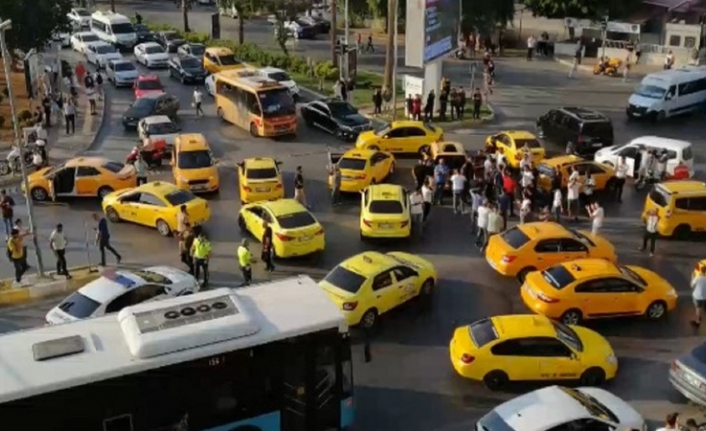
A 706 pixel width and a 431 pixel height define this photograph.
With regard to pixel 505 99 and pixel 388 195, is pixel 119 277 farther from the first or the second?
pixel 505 99

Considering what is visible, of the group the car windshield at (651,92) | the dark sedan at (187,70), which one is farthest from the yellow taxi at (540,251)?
the dark sedan at (187,70)

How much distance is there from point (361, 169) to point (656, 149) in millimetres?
9766

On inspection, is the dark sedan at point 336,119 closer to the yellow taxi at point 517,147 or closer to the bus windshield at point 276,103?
the bus windshield at point 276,103

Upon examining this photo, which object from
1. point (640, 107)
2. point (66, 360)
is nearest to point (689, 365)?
point (66, 360)

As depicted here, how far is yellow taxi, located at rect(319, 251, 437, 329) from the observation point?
18922mm

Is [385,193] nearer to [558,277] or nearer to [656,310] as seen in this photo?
[558,277]

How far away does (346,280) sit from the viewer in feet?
63.3

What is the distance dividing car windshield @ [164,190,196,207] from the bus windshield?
377 inches

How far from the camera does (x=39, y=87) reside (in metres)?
40.4

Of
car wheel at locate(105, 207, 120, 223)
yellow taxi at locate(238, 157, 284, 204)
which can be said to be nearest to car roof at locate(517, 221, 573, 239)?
yellow taxi at locate(238, 157, 284, 204)

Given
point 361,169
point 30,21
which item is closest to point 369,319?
point 361,169

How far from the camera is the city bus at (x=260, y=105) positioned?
112 ft

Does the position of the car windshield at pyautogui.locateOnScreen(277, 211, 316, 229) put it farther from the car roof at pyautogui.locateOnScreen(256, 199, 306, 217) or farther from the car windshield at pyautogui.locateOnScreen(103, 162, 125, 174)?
the car windshield at pyautogui.locateOnScreen(103, 162, 125, 174)

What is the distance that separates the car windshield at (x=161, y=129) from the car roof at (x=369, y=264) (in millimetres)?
15063
